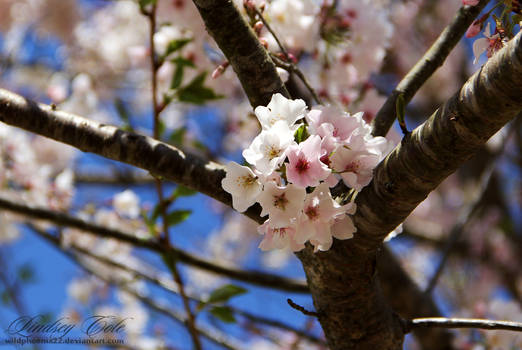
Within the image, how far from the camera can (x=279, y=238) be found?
0.84 metres

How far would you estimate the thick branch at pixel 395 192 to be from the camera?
708 millimetres

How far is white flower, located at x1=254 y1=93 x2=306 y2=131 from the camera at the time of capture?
0.80 metres

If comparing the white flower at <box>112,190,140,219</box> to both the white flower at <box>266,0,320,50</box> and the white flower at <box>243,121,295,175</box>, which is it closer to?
the white flower at <box>266,0,320,50</box>

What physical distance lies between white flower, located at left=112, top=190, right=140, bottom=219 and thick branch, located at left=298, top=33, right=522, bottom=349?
1.20 m

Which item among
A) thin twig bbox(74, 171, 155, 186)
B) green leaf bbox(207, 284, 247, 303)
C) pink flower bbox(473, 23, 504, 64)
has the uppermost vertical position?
thin twig bbox(74, 171, 155, 186)

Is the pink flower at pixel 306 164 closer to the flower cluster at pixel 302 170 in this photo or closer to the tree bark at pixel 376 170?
the flower cluster at pixel 302 170

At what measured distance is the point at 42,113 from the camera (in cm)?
96

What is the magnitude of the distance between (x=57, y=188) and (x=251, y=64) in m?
1.63

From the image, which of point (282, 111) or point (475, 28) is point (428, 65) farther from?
point (282, 111)

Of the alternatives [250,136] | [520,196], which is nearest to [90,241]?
[250,136]

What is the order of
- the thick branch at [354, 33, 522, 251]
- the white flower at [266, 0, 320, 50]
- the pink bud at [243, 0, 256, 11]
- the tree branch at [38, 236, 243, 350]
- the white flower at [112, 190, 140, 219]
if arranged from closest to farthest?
the thick branch at [354, 33, 522, 251] → the pink bud at [243, 0, 256, 11] → the white flower at [266, 0, 320, 50] → the tree branch at [38, 236, 243, 350] → the white flower at [112, 190, 140, 219]

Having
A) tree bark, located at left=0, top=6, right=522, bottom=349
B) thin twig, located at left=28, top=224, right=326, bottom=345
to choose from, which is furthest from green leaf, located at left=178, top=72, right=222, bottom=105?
thin twig, located at left=28, top=224, right=326, bottom=345

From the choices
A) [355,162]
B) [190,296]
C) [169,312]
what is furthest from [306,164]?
[169,312]

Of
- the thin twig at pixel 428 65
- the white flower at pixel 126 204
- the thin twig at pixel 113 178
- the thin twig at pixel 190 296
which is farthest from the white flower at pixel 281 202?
the thin twig at pixel 113 178
